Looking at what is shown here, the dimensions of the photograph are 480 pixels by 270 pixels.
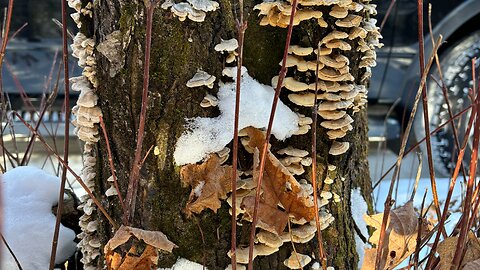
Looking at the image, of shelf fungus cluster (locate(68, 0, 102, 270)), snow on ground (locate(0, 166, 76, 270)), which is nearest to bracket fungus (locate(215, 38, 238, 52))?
shelf fungus cluster (locate(68, 0, 102, 270))

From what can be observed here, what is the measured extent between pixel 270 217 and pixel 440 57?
11.1 feet

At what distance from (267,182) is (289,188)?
0.27 ft

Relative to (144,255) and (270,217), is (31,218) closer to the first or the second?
(144,255)

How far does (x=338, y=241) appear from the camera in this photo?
161 cm

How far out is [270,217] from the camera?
1313 millimetres

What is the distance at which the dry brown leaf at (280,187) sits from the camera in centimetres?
127

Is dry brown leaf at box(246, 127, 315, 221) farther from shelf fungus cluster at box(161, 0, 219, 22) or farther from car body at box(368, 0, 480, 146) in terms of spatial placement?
car body at box(368, 0, 480, 146)

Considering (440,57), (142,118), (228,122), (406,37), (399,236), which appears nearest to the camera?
(142,118)

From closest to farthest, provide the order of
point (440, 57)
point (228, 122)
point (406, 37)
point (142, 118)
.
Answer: point (142, 118), point (228, 122), point (406, 37), point (440, 57)

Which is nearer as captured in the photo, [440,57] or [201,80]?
[201,80]

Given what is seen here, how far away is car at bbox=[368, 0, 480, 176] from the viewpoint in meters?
4.11

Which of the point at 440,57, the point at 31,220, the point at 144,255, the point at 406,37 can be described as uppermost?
the point at 406,37

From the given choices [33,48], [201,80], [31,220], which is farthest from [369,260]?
[33,48]

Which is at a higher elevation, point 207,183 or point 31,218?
point 207,183
